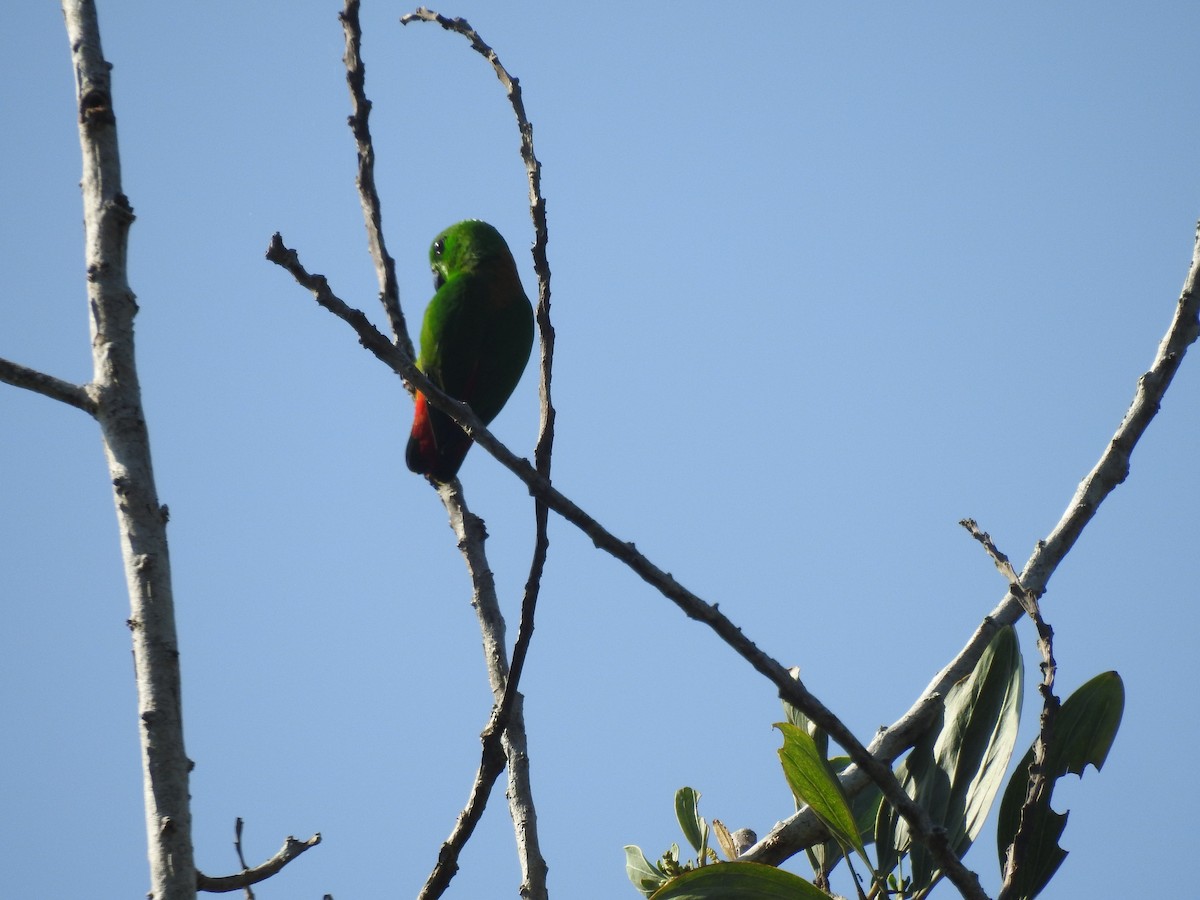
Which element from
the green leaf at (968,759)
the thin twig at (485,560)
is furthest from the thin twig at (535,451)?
the green leaf at (968,759)

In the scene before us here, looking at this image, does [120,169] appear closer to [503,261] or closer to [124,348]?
[124,348]

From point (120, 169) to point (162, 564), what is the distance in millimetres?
1016

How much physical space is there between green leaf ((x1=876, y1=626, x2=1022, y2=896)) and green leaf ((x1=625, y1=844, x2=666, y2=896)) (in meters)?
0.81

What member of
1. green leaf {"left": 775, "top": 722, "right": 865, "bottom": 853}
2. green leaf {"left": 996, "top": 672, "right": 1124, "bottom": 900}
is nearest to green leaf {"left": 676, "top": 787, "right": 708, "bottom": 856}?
green leaf {"left": 775, "top": 722, "right": 865, "bottom": 853}

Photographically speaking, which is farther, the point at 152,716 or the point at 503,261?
the point at 503,261

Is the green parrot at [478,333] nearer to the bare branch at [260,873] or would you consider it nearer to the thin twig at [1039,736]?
the bare branch at [260,873]

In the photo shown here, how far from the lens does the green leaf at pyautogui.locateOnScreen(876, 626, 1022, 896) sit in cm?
246

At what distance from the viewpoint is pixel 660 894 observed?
2.21 meters

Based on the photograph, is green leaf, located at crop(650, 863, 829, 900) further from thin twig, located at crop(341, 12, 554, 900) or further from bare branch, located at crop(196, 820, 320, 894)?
bare branch, located at crop(196, 820, 320, 894)

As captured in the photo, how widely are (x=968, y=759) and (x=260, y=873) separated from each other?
5.45ft

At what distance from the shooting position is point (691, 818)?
311 cm

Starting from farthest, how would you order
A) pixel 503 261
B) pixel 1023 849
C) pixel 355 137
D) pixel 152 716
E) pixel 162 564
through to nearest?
pixel 503 261 → pixel 355 137 → pixel 162 564 → pixel 152 716 → pixel 1023 849

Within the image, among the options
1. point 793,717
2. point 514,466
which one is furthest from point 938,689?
point 514,466

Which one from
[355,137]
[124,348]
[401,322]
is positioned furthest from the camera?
[401,322]
